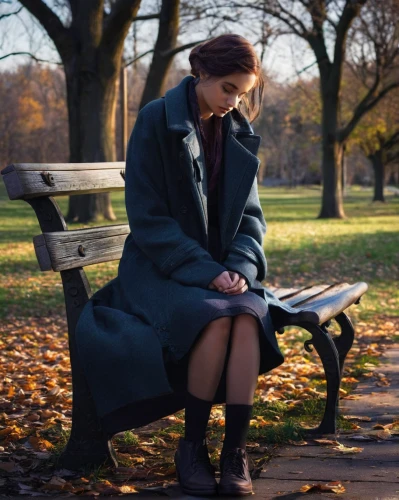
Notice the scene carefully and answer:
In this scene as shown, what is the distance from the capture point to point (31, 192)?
10.3 feet

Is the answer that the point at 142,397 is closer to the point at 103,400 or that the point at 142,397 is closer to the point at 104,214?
the point at 103,400

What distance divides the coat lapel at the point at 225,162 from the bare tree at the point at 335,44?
69.5 feet

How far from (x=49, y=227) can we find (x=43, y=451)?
3.25 ft

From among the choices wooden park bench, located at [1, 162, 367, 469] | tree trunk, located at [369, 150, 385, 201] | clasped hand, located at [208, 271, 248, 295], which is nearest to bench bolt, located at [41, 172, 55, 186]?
wooden park bench, located at [1, 162, 367, 469]

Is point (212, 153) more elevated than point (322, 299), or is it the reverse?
point (212, 153)

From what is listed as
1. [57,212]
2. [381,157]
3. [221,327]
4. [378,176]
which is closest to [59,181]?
[57,212]

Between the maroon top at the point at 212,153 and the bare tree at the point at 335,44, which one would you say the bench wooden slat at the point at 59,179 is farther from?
the bare tree at the point at 335,44

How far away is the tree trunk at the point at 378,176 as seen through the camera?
4356 cm

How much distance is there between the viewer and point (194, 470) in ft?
9.78

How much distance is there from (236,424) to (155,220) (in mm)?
824

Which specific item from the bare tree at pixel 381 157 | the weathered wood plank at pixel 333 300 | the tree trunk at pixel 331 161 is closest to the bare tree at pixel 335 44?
the tree trunk at pixel 331 161

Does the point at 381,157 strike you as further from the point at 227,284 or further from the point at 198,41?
the point at 227,284

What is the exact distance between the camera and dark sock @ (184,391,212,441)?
3023 millimetres

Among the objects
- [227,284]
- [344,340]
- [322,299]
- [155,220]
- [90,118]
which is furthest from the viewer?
[90,118]
